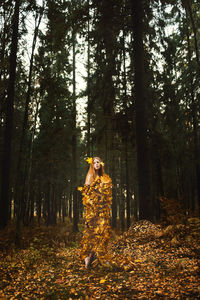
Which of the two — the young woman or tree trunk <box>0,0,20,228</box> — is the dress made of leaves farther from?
tree trunk <box>0,0,20,228</box>

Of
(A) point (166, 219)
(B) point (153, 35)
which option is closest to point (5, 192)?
(A) point (166, 219)

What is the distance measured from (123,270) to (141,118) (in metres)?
5.95

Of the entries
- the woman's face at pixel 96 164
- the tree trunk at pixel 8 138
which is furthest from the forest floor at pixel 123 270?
the woman's face at pixel 96 164

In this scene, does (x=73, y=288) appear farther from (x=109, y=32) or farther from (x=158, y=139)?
(x=109, y=32)

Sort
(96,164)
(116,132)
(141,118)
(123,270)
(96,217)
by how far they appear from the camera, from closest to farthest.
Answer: (123,270)
(96,217)
(96,164)
(141,118)
(116,132)

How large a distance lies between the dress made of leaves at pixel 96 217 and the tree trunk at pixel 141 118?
3.16 m

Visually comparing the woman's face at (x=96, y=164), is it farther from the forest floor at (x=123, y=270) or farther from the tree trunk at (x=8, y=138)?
the tree trunk at (x=8, y=138)

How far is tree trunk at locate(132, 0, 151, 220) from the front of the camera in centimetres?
924

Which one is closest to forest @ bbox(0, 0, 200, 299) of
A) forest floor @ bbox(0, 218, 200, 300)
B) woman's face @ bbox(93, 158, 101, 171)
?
forest floor @ bbox(0, 218, 200, 300)

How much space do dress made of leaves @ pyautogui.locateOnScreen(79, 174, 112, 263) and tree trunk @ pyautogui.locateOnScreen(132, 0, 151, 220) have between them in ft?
10.4

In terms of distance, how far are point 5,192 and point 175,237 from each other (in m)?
8.05

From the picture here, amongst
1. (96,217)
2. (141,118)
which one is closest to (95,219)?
A: (96,217)

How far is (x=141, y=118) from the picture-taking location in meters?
9.85

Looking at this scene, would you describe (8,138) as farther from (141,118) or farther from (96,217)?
(96,217)
